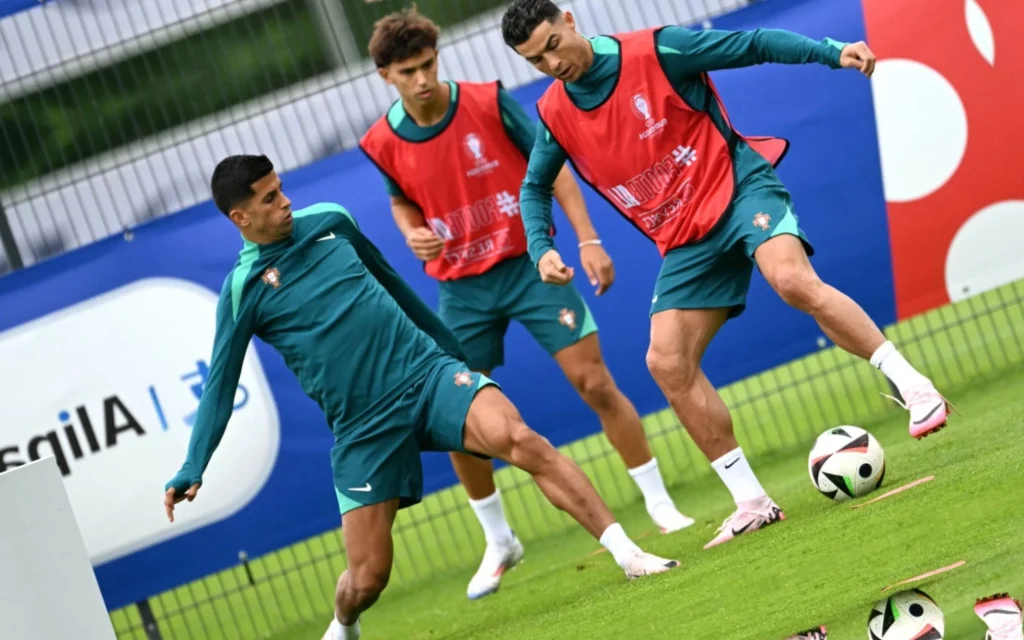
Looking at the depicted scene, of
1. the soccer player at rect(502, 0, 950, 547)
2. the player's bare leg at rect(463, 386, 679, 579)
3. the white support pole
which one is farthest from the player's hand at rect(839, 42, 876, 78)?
the white support pole

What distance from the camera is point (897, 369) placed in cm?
564

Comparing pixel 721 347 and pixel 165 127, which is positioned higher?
pixel 165 127

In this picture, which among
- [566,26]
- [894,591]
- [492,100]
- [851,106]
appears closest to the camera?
[894,591]

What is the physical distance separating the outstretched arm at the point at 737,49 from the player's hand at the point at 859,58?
0.04 m

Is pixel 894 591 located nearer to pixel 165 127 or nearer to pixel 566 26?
pixel 566 26

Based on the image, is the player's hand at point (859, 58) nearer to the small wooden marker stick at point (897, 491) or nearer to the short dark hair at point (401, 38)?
the small wooden marker stick at point (897, 491)

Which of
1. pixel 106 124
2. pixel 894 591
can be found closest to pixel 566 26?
pixel 894 591

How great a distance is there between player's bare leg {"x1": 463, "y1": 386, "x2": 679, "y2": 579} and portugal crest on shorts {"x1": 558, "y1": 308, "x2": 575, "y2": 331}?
1.51m

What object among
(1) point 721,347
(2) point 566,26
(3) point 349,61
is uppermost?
(3) point 349,61

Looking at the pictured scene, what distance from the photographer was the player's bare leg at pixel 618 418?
7438mm

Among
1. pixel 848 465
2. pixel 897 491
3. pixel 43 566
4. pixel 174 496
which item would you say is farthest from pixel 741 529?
pixel 43 566

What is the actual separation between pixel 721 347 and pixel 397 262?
1902mm

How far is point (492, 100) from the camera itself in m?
7.51

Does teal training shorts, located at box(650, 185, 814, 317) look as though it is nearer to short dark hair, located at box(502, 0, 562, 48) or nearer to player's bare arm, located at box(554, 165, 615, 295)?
player's bare arm, located at box(554, 165, 615, 295)
